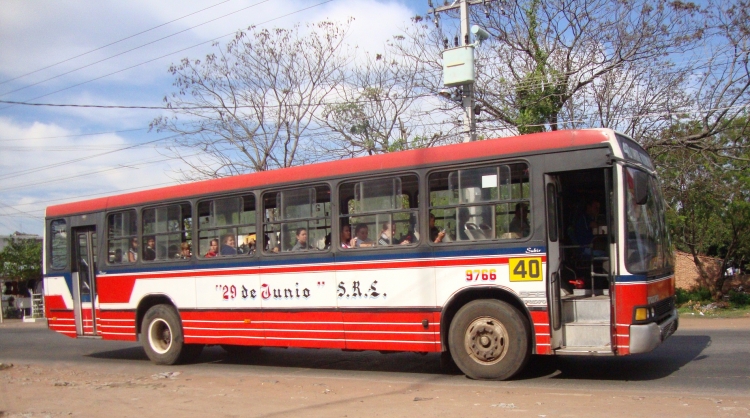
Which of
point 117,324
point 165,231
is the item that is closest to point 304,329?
point 165,231

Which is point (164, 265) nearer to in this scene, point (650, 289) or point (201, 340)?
point (201, 340)

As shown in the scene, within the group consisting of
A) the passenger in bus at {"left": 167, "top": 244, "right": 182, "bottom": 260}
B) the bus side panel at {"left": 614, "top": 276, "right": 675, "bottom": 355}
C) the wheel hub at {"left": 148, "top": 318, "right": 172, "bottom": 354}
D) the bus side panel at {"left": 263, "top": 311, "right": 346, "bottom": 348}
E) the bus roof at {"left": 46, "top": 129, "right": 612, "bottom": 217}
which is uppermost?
the bus roof at {"left": 46, "top": 129, "right": 612, "bottom": 217}

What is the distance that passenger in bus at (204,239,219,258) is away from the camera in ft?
36.8

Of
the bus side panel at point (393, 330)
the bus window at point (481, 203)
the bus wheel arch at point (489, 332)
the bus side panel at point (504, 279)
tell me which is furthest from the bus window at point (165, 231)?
the bus wheel arch at point (489, 332)

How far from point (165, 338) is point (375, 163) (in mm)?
5320

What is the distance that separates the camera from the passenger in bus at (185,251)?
38.1ft

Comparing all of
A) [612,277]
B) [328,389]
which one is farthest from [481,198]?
[328,389]

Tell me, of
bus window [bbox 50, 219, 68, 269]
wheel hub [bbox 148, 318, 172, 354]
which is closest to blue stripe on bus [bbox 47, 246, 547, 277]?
wheel hub [bbox 148, 318, 172, 354]

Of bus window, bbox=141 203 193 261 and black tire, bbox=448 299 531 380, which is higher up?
bus window, bbox=141 203 193 261

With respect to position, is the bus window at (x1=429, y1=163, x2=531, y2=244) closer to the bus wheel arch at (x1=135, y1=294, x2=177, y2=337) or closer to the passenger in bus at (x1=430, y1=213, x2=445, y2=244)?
the passenger in bus at (x1=430, y1=213, x2=445, y2=244)

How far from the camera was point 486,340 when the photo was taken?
860 centimetres

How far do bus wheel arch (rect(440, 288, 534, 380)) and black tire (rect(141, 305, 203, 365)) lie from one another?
5145 mm

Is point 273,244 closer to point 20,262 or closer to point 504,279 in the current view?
point 504,279

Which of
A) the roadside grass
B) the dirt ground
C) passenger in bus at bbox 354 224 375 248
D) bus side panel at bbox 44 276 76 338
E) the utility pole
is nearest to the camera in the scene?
the dirt ground
